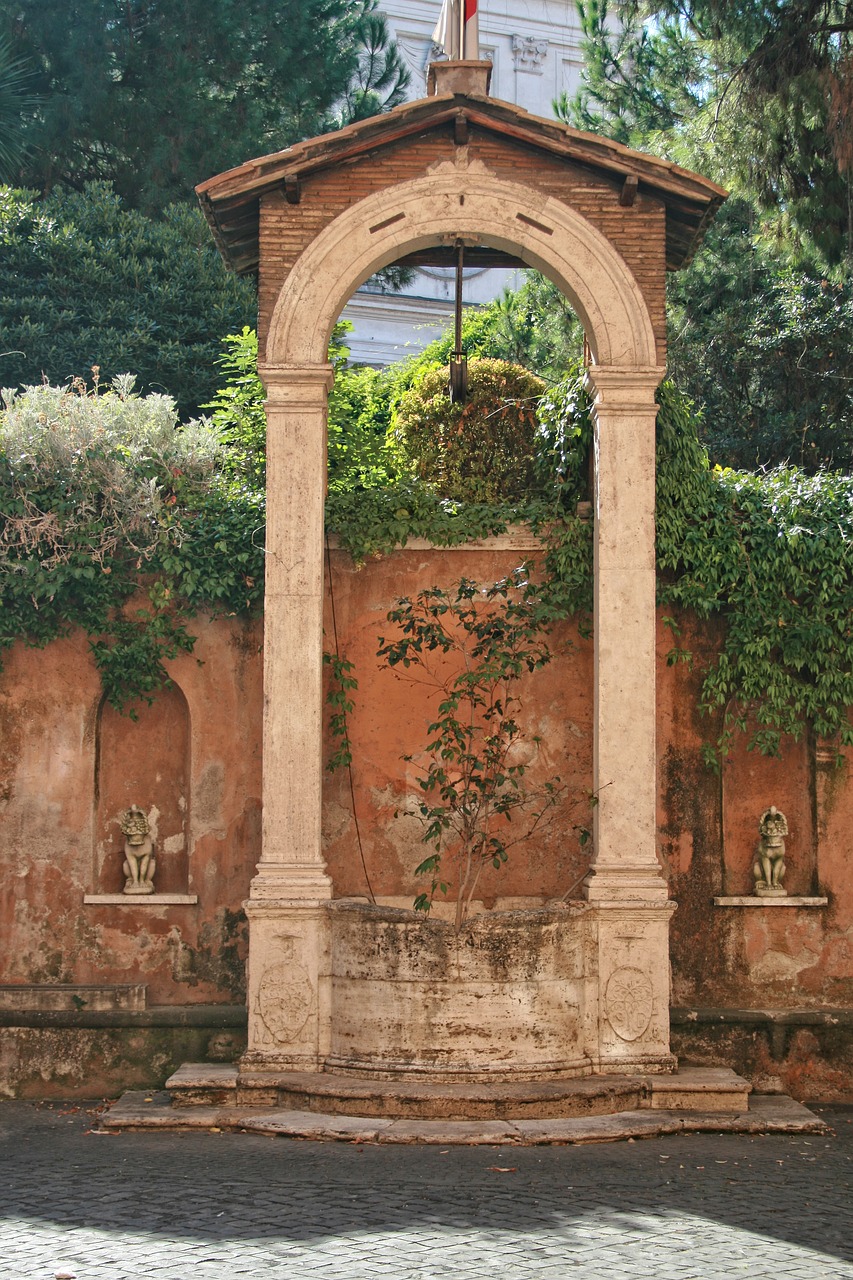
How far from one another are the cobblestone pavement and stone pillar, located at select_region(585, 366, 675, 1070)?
1007mm

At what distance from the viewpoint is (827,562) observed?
10.2 m

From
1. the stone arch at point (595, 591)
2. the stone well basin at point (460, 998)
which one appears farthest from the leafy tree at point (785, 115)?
the stone well basin at point (460, 998)

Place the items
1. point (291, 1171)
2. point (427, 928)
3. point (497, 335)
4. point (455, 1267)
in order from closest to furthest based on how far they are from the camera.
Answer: point (455, 1267) → point (291, 1171) → point (427, 928) → point (497, 335)

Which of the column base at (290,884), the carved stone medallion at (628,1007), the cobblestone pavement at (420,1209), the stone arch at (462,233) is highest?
the stone arch at (462,233)

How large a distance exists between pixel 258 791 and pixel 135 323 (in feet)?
31.1

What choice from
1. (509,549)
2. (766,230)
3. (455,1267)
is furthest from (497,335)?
(455,1267)

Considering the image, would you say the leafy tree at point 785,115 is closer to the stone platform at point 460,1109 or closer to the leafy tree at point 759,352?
the leafy tree at point 759,352

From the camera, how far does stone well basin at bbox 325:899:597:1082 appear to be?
881cm

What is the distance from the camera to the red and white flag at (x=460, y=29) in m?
10.1

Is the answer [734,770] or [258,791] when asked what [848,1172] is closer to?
[734,770]

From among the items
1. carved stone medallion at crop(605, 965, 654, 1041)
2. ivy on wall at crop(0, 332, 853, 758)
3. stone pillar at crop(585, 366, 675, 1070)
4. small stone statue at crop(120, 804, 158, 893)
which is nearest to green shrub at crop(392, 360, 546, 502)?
ivy on wall at crop(0, 332, 853, 758)

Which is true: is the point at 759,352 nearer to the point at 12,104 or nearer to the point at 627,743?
the point at 627,743

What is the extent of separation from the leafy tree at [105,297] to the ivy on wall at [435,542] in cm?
756

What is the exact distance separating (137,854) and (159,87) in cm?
1254
